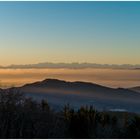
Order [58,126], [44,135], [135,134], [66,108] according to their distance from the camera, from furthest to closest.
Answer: [66,108] < [135,134] < [58,126] < [44,135]

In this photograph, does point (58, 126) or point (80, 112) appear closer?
point (58, 126)

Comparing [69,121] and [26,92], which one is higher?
[26,92]

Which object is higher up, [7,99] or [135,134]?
[7,99]

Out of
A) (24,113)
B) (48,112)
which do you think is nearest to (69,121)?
(48,112)

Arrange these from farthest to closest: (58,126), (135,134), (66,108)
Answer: (66,108), (135,134), (58,126)

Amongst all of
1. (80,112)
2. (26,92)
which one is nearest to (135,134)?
(80,112)

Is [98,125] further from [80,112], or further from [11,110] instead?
[11,110]

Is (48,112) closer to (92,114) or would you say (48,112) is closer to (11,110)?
(11,110)

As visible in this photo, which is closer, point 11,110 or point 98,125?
point 11,110

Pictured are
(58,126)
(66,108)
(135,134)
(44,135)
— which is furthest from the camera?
(66,108)
